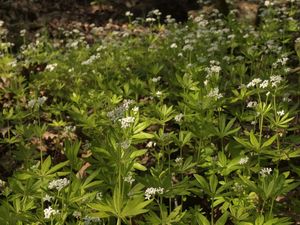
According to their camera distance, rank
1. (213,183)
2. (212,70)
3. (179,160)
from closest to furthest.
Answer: (213,183) < (179,160) < (212,70)

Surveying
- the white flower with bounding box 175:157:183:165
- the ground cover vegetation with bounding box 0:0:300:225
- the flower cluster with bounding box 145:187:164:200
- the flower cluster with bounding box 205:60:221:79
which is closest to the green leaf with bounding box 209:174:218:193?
the ground cover vegetation with bounding box 0:0:300:225

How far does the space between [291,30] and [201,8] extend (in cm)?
468

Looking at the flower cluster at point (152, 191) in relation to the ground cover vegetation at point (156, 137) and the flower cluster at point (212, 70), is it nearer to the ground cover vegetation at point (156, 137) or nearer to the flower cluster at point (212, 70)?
the ground cover vegetation at point (156, 137)

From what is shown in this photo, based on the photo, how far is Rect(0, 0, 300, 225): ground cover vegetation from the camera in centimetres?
327

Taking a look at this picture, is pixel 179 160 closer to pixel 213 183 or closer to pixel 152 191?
pixel 213 183

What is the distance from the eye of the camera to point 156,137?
13.9 feet

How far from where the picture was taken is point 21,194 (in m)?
3.53

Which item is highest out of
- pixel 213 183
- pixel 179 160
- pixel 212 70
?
pixel 212 70

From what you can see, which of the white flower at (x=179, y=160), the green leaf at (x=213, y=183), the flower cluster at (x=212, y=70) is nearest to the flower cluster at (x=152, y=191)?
the green leaf at (x=213, y=183)

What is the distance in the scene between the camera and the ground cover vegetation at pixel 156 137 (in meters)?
3.27

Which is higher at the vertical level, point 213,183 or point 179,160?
point 213,183

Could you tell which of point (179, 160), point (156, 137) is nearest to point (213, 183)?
point (179, 160)

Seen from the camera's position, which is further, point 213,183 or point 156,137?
point 156,137

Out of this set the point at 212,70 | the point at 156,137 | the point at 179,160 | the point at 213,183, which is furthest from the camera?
the point at 212,70
